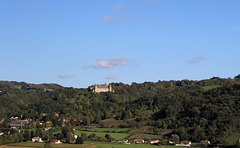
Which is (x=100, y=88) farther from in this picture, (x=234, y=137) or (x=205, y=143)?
(x=205, y=143)

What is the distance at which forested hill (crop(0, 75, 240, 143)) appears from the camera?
90.8 meters

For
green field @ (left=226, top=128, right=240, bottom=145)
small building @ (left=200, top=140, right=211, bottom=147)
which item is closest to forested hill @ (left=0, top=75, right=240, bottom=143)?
green field @ (left=226, top=128, right=240, bottom=145)

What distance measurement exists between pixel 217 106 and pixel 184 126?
1092 cm

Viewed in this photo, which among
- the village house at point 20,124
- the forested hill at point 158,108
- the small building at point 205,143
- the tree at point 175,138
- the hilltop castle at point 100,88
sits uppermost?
the hilltop castle at point 100,88

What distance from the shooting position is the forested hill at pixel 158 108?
90750mm

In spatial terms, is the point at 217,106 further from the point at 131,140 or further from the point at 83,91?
the point at 83,91

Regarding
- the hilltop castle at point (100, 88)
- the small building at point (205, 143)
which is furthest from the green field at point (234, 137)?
the hilltop castle at point (100, 88)

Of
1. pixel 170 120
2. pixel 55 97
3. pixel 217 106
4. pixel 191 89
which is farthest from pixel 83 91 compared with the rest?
pixel 217 106

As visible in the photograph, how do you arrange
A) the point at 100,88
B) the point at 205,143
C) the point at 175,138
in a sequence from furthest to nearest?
1. the point at 100,88
2. the point at 175,138
3. the point at 205,143

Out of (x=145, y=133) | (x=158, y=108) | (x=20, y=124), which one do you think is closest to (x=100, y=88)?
(x=158, y=108)

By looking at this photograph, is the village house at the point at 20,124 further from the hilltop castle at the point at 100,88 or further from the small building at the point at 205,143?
the hilltop castle at the point at 100,88

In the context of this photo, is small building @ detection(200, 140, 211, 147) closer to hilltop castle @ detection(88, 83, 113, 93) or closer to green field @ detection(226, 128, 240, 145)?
green field @ detection(226, 128, 240, 145)

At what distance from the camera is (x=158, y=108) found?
133 metres

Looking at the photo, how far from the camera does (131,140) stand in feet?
291
